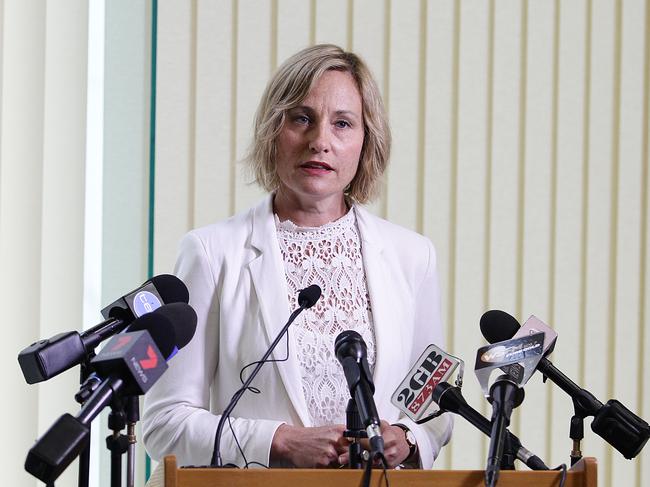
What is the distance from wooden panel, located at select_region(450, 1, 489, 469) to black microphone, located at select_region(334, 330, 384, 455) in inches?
64.4

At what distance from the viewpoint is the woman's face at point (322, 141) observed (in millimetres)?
2273

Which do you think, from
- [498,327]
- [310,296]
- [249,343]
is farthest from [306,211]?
[498,327]

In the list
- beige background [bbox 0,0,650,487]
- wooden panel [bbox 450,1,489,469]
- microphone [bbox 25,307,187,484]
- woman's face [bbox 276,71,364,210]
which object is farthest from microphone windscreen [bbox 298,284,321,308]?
wooden panel [bbox 450,1,489,469]

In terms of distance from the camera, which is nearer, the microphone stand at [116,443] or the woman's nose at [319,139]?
the microphone stand at [116,443]

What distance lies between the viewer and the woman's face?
2.27m

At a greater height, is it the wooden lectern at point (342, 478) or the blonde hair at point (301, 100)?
the blonde hair at point (301, 100)

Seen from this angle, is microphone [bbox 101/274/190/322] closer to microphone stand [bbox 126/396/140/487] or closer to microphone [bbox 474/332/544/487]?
microphone stand [bbox 126/396/140/487]

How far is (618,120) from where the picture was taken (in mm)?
3305

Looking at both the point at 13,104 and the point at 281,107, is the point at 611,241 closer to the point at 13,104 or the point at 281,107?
the point at 281,107

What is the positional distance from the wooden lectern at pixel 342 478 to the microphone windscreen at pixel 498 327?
1.03 feet

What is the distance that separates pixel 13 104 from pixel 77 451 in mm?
1904

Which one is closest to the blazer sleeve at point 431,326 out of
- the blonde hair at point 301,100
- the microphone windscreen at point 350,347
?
the blonde hair at point 301,100

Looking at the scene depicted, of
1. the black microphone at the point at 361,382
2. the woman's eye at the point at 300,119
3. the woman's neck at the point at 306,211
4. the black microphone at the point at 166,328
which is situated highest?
the woman's eye at the point at 300,119

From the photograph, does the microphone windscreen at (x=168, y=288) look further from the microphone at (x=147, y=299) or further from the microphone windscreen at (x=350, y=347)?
the microphone windscreen at (x=350, y=347)
